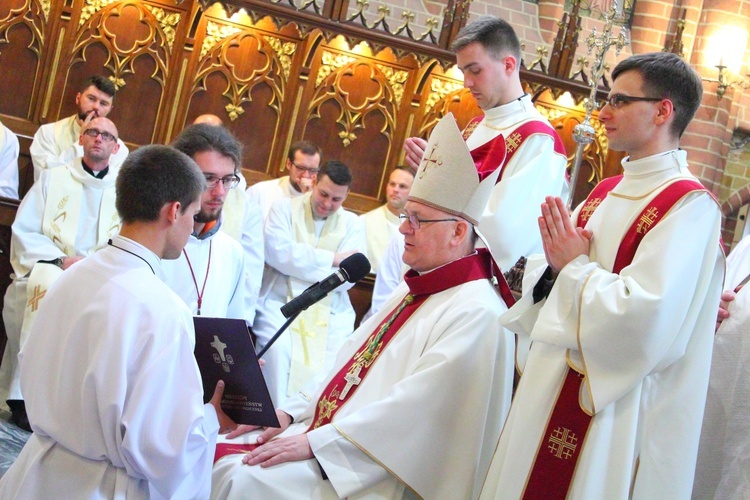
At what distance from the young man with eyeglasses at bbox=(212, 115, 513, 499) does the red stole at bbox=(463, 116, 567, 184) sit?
0.56m

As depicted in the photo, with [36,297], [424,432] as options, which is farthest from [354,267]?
[36,297]

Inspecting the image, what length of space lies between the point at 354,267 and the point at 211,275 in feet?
4.01

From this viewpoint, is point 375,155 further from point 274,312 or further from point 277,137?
point 274,312

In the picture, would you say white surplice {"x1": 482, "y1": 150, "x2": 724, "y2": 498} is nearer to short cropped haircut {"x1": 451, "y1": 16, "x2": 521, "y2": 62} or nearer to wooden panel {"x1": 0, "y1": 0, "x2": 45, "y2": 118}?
short cropped haircut {"x1": 451, "y1": 16, "x2": 521, "y2": 62}

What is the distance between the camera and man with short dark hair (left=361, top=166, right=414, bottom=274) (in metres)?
7.46

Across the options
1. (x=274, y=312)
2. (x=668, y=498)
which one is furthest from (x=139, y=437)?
(x=274, y=312)

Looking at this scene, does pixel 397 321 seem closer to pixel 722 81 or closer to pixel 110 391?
pixel 110 391

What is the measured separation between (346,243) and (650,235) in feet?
12.7

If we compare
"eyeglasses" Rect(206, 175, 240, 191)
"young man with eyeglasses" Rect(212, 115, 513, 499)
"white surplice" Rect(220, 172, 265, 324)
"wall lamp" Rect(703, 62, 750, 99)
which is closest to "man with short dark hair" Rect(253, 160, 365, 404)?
"white surplice" Rect(220, 172, 265, 324)

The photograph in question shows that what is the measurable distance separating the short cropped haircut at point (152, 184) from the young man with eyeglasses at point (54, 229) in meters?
2.69

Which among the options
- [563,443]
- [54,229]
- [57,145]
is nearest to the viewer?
[563,443]

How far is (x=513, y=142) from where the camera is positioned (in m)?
4.02

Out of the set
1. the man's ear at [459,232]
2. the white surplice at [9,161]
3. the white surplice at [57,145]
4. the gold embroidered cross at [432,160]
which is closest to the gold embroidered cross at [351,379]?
the man's ear at [459,232]

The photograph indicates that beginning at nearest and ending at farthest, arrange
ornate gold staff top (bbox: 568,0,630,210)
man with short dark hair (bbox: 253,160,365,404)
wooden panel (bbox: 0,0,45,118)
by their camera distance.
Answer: man with short dark hair (bbox: 253,160,365,404) → ornate gold staff top (bbox: 568,0,630,210) → wooden panel (bbox: 0,0,45,118)
